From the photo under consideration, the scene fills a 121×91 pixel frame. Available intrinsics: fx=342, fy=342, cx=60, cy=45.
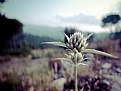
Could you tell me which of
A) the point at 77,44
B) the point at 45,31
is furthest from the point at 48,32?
the point at 77,44

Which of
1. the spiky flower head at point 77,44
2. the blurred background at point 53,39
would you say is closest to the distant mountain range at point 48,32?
the blurred background at point 53,39

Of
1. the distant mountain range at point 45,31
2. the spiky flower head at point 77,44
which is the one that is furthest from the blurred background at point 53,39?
the spiky flower head at point 77,44

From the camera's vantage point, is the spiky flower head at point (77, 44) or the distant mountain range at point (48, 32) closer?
the spiky flower head at point (77, 44)

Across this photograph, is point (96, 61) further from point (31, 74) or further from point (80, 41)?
point (80, 41)

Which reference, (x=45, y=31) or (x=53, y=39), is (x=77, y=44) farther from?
(x=45, y=31)

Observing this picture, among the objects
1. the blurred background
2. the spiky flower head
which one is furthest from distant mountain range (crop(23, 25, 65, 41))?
the spiky flower head

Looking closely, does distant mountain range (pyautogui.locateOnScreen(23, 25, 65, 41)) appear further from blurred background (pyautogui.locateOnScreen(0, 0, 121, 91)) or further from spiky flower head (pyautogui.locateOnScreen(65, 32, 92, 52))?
spiky flower head (pyautogui.locateOnScreen(65, 32, 92, 52))

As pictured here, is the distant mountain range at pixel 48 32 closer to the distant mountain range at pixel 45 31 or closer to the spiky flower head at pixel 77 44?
the distant mountain range at pixel 45 31

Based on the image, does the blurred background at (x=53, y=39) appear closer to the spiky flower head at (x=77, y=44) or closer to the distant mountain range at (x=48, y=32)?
the distant mountain range at (x=48, y=32)
